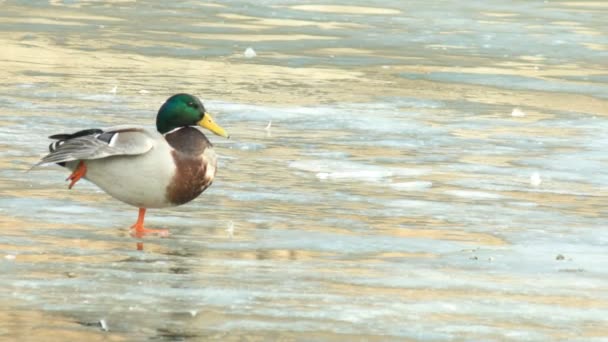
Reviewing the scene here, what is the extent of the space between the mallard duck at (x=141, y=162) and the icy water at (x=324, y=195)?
245 millimetres

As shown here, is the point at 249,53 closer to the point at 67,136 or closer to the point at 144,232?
the point at 67,136

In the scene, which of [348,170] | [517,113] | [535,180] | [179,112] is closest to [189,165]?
[179,112]

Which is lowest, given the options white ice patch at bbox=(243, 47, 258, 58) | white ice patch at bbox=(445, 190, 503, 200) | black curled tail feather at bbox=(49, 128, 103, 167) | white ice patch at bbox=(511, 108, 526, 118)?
white ice patch at bbox=(243, 47, 258, 58)

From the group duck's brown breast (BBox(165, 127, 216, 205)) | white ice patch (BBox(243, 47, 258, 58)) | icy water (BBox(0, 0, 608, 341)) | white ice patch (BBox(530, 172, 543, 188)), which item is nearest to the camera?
icy water (BBox(0, 0, 608, 341))

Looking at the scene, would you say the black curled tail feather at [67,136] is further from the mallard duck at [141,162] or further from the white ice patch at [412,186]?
the white ice patch at [412,186]

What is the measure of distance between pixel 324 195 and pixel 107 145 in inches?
84.1

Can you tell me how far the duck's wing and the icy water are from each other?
426 millimetres

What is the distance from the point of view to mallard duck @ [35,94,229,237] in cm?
848

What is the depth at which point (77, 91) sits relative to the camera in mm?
15344

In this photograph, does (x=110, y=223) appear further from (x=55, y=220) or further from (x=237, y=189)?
(x=237, y=189)

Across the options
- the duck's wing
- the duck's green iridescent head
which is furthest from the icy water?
the duck's green iridescent head

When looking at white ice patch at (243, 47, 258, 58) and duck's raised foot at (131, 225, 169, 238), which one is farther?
white ice patch at (243, 47, 258, 58)

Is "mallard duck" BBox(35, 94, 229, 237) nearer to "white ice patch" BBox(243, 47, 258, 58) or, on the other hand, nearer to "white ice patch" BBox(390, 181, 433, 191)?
"white ice patch" BBox(390, 181, 433, 191)

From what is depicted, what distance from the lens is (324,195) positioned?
33.7ft
